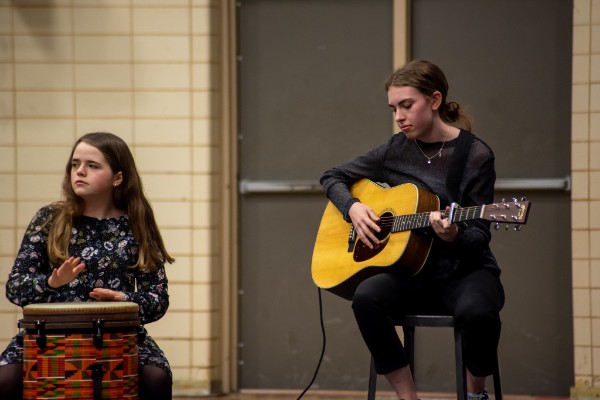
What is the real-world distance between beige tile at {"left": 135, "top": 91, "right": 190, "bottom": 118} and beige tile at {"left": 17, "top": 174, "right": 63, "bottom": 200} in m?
0.57

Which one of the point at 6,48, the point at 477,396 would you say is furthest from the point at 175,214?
the point at 477,396

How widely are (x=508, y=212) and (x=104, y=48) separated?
2.99m

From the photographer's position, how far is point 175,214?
5668mm

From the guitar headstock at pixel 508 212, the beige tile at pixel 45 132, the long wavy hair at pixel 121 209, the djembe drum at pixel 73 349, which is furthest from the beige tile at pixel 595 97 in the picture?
the djembe drum at pixel 73 349

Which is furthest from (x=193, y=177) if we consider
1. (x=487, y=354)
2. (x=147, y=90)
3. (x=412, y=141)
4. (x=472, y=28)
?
(x=487, y=354)

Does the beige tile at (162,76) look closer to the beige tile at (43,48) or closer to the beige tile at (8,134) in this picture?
the beige tile at (43,48)

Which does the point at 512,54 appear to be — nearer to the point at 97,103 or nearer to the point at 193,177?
the point at 193,177

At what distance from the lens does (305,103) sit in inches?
228

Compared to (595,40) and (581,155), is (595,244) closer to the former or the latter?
(581,155)

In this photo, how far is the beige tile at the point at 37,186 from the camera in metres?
5.70

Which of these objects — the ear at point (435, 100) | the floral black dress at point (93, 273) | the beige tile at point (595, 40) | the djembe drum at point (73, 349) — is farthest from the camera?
the beige tile at point (595, 40)

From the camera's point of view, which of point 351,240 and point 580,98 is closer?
point 351,240

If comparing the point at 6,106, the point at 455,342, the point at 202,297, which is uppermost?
the point at 6,106

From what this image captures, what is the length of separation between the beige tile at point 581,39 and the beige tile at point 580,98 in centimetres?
17
